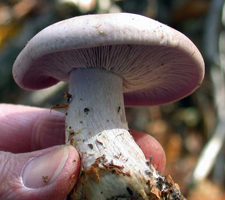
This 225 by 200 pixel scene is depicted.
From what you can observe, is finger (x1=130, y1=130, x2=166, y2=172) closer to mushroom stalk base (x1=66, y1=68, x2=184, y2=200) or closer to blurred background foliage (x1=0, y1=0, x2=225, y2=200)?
mushroom stalk base (x1=66, y1=68, x2=184, y2=200)

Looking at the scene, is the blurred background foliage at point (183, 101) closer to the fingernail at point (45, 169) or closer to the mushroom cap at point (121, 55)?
the mushroom cap at point (121, 55)

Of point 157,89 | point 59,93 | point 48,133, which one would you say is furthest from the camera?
point 59,93

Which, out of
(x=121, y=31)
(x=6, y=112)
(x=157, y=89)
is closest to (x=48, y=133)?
(x=6, y=112)

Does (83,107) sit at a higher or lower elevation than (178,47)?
lower

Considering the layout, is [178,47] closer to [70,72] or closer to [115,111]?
[115,111]

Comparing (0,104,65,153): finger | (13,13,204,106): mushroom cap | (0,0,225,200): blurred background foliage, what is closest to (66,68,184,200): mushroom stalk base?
(13,13,204,106): mushroom cap

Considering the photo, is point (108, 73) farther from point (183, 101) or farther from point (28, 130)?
point (183, 101)

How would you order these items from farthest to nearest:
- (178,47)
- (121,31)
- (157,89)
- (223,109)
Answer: (223,109) → (157,89) → (178,47) → (121,31)
